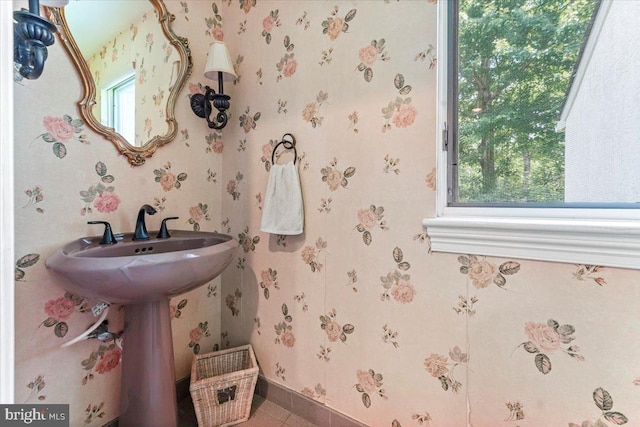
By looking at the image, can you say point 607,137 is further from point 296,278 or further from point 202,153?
point 202,153

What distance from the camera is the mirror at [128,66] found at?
1.06m

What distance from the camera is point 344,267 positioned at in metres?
1.15

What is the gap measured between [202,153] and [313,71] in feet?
2.32

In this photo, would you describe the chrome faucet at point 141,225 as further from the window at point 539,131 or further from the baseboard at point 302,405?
the window at point 539,131

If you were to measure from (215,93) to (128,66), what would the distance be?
1.23 feet

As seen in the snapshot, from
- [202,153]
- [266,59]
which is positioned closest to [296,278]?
[202,153]

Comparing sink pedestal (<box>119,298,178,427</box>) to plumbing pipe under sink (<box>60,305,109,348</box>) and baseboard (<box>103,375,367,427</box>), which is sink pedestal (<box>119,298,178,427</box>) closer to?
plumbing pipe under sink (<box>60,305,109,348</box>)

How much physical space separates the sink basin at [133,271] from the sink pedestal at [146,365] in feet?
0.67

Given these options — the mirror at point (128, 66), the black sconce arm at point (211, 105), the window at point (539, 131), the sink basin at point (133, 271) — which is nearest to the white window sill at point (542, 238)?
the window at point (539, 131)

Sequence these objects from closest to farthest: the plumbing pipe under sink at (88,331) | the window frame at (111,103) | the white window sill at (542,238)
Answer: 1. the white window sill at (542,238)
2. the plumbing pipe under sink at (88,331)
3. the window frame at (111,103)

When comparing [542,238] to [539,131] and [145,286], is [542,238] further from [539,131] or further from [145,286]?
[145,286]

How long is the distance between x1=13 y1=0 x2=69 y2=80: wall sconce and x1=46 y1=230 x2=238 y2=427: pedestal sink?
57 cm

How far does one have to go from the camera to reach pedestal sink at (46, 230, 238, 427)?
78cm

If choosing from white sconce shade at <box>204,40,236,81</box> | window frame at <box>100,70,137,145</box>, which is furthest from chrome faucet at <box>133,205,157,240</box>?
white sconce shade at <box>204,40,236,81</box>
